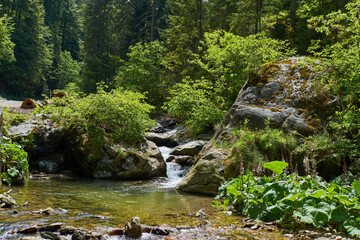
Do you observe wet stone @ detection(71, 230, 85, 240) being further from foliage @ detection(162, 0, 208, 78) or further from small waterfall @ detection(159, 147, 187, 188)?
foliage @ detection(162, 0, 208, 78)

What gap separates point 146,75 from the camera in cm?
2692

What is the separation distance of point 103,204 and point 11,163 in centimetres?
360

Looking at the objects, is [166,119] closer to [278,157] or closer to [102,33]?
[278,157]

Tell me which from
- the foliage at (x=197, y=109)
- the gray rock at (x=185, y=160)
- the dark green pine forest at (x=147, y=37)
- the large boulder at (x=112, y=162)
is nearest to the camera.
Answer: the large boulder at (x=112, y=162)

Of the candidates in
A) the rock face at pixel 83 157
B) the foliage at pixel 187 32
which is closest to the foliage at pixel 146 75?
the foliage at pixel 187 32

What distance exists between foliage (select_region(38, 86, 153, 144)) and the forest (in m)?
0.05

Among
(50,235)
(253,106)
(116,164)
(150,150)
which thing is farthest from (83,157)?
(50,235)

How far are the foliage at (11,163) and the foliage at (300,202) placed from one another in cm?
617

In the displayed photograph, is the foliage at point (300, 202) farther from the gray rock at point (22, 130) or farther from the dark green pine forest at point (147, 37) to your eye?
→ the gray rock at point (22, 130)

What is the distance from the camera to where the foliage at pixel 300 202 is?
439cm

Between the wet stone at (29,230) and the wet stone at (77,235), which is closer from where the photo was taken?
the wet stone at (77,235)

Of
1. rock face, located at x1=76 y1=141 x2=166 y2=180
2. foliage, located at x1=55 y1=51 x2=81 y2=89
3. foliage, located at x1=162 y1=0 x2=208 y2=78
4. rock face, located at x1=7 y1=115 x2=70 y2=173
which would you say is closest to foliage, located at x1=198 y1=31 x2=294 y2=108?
rock face, located at x1=76 y1=141 x2=166 y2=180

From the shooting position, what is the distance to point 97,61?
3672 cm

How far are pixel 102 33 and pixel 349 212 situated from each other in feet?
135
